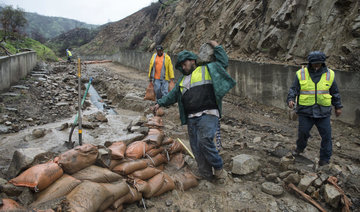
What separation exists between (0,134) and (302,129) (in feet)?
19.2

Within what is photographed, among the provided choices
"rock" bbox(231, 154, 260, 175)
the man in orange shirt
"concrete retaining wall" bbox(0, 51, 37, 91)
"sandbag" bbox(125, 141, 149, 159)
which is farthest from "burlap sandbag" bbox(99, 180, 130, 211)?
"concrete retaining wall" bbox(0, 51, 37, 91)

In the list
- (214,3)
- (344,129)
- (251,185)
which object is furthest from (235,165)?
(214,3)

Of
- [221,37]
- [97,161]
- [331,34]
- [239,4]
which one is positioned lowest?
[97,161]

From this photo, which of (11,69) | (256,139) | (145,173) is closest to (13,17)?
(11,69)

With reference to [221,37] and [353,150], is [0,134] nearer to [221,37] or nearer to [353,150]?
[353,150]

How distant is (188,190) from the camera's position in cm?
319

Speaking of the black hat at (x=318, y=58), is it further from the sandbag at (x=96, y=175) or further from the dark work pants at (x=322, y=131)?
the sandbag at (x=96, y=175)

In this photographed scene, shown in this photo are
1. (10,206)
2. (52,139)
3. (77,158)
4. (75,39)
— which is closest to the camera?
(10,206)

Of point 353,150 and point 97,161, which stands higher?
point 97,161

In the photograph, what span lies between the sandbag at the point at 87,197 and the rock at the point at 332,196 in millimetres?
2402

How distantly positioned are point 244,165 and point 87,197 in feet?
7.02

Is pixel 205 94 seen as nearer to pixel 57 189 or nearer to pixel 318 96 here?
pixel 318 96

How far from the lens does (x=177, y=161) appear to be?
370 centimetres

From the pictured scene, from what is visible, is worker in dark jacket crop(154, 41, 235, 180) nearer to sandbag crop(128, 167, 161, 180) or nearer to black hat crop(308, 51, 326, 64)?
sandbag crop(128, 167, 161, 180)
